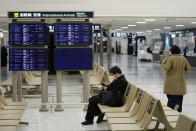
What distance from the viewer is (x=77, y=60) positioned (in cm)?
902

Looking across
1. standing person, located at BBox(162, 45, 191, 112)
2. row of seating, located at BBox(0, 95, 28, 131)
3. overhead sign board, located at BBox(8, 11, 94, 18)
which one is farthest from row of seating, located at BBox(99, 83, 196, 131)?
overhead sign board, located at BBox(8, 11, 94, 18)

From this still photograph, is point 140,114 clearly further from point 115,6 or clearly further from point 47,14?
point 115,6

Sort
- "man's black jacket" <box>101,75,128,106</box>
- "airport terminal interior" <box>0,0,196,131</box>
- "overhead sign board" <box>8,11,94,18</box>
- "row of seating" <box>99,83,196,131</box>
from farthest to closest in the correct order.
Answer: "overhead sign board" <box>8,11,94,18</box>
"man's black jacket" <box>101,75,128,106</box>
"airport terminal interior" <box>0,0,196,131</box>
"row of seating" <box>99,83,196,131</box>

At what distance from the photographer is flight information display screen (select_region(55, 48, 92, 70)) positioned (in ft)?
29.5

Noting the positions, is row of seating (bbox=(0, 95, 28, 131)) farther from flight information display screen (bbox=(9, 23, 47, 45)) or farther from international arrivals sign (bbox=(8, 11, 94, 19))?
international arrivals sign (bbox=(8, 11, 94, 19))

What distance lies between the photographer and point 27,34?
349 inches

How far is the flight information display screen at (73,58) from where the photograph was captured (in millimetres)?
8977

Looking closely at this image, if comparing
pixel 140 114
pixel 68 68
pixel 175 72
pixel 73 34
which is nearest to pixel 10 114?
pixel 140 114

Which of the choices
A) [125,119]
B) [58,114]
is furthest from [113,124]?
[58,114]

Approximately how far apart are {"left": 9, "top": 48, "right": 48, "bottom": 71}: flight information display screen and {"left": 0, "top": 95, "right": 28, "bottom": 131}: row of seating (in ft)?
5.33

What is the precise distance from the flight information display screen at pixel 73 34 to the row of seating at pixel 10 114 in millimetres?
2198

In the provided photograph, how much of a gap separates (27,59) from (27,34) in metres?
0.63

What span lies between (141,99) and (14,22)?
4.45 metres

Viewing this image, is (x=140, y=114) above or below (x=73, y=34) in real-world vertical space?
below
